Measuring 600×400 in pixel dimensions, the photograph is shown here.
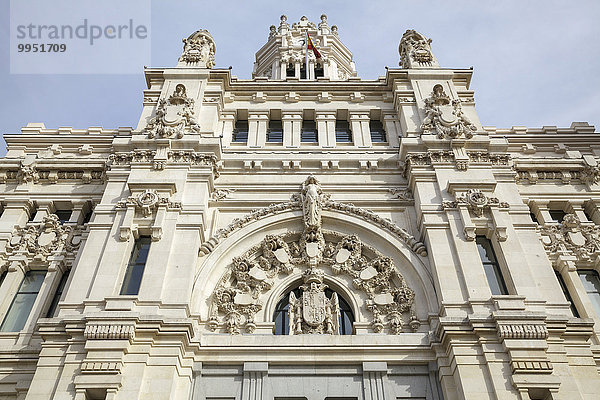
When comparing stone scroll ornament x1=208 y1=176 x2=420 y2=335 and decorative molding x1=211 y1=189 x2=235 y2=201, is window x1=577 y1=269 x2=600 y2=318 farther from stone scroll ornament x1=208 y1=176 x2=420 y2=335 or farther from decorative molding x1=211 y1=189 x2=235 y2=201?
decorative molding x1=211 y1=189 x2=235 y2=201

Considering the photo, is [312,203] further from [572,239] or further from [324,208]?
[572,239]

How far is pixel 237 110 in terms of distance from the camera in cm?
2723

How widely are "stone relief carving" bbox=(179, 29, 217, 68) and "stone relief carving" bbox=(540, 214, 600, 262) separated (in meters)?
19.0

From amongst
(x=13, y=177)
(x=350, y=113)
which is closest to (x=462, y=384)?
(x=350, y=113)

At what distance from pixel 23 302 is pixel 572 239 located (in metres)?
22.3

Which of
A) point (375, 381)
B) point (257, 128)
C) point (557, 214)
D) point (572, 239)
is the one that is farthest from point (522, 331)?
point (257, 128)

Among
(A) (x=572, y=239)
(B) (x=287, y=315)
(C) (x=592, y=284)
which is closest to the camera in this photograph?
(B) (x=287, y=315)

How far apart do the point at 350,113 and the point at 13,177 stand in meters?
16.6

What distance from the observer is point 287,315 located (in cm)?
1956

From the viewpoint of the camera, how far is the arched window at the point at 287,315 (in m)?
19.1

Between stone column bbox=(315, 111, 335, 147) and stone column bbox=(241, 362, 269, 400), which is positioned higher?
stone column bbox=(315, 111, 335, 147)

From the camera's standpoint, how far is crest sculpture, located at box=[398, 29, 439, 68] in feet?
93.7

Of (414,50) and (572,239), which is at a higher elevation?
(414,50)

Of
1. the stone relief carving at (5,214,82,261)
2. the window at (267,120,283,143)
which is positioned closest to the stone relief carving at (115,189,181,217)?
the stone relief carving at (5,214,82,261)
